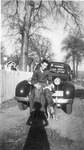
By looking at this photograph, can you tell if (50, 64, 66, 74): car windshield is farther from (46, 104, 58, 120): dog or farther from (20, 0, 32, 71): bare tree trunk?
(20, 0, 32, 71): bare tree trunk

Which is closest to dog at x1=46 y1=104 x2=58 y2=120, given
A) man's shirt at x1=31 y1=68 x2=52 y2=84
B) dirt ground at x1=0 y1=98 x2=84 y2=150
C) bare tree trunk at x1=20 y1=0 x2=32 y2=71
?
dirt ground at x1=0 y1=98 x2=84 y2=150

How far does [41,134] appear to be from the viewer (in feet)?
15.7

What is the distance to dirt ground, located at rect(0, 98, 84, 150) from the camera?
397 centimetres

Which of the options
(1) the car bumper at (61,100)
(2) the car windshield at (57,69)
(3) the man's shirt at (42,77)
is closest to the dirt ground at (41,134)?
(1) the car bumper at (61,100)

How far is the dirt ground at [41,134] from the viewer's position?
156 inches

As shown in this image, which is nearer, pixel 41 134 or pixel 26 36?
pixel 41 134

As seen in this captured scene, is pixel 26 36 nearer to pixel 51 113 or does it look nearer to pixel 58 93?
pixel 58 93

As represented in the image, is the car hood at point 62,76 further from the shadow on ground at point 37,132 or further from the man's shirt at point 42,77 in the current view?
the shadow on ground at point 37,132

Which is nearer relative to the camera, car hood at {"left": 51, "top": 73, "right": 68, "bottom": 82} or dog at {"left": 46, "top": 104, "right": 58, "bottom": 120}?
dog at {"left": 46, "top": 104, "right": 58, "bottom": 120}

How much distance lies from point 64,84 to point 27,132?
2947 millimetres

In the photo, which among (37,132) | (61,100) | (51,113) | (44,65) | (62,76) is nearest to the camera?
(37,132)

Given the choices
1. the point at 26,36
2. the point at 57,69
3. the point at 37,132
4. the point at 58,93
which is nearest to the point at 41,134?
the point at 37,132

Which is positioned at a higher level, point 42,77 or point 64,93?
point 42,77

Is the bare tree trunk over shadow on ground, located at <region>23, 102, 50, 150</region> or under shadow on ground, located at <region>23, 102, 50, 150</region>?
over
